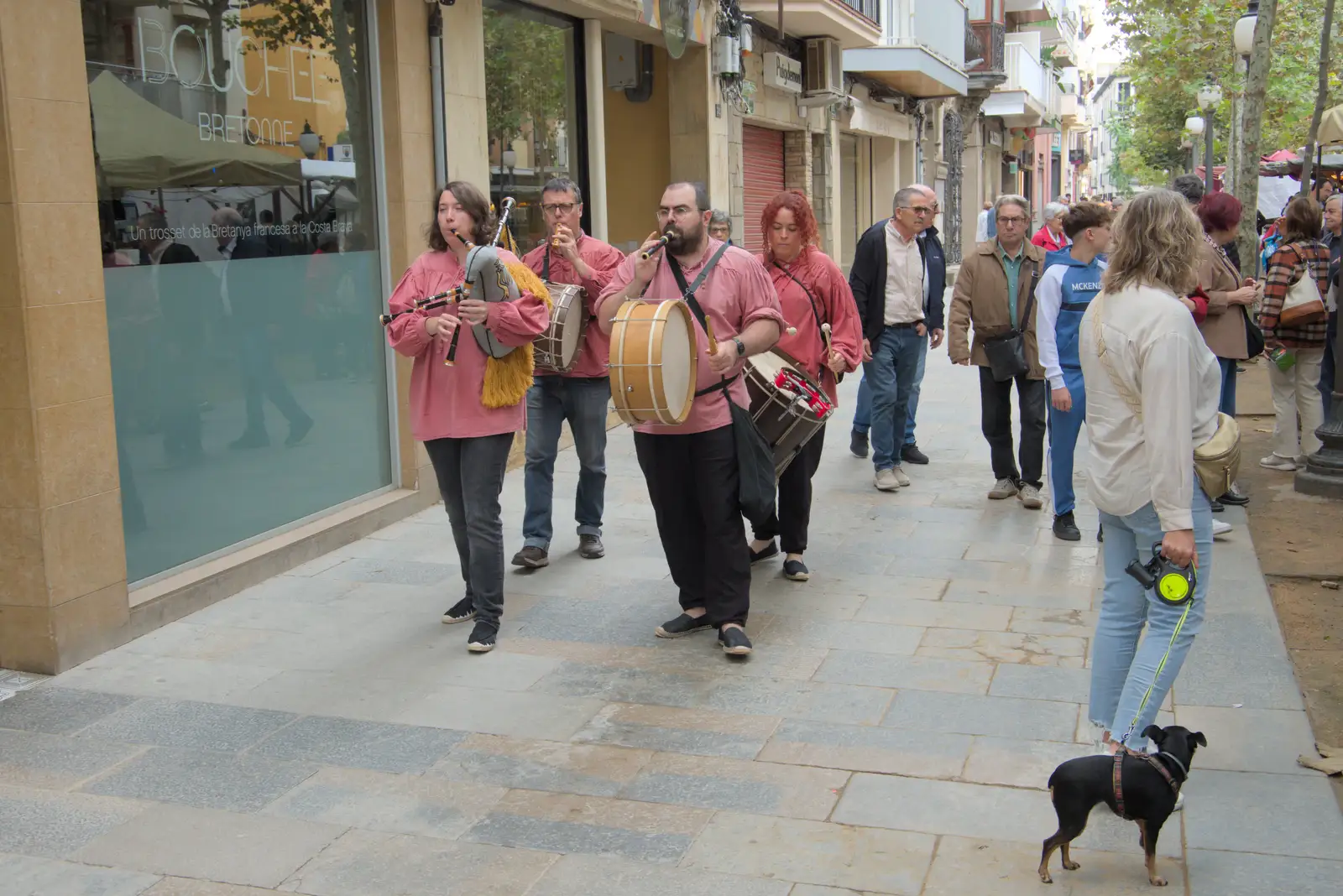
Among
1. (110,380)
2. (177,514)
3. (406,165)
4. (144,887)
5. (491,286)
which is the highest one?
(406,165)

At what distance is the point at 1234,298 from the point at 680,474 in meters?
3.76

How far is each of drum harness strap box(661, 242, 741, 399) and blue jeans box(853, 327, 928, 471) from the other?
3.40m

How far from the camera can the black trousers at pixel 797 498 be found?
6555 millimetres

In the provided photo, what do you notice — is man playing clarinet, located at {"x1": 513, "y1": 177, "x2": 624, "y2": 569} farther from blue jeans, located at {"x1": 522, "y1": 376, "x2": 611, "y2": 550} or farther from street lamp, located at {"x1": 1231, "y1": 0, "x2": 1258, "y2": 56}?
street lamp, located at {"x1": 1231, "y1": 0, "x2": 1258, "y2": 56}

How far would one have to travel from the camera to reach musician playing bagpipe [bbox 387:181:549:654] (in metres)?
5.43

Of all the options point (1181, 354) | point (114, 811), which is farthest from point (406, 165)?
point (1181, 354)

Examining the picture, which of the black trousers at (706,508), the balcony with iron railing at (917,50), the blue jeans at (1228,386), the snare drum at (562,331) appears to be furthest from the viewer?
the balcony with iron railing at (917,50)

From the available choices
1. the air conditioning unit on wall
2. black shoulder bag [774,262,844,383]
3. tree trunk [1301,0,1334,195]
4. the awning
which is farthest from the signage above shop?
the awning

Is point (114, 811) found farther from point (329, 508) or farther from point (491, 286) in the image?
point (329, 508)

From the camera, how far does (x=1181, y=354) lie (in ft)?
12.2

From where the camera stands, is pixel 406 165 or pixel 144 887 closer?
pixel 144 887

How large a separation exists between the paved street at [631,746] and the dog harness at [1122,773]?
0.92 feet

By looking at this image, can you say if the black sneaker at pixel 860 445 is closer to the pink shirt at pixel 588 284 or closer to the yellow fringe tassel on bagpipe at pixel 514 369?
the pink shirt at pixel 588 284

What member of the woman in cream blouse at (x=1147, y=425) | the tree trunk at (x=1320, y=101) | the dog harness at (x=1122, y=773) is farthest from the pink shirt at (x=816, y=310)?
the tree trunk at (x=1320, y=101)
